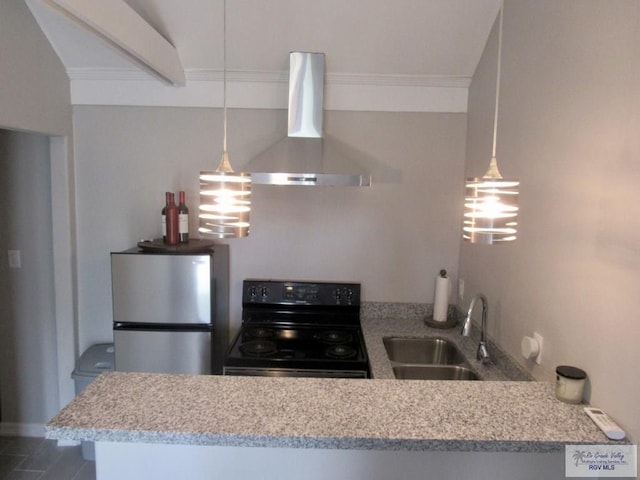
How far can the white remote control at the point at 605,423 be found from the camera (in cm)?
117

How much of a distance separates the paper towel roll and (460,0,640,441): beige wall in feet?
1.79

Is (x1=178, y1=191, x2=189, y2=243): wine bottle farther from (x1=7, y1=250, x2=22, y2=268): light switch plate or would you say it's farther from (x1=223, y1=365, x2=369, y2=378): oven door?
(x1=7, y1=250, x2=22, y2=268): light switch plate

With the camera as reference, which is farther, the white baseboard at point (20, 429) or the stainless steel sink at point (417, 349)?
the white baseboard at point (20, 429)

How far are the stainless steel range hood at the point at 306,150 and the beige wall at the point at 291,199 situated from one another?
8.1 inches

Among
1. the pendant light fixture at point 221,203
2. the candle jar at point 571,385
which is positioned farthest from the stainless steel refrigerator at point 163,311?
the candle jar at point 571,385

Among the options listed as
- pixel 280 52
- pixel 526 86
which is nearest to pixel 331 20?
pixel 280 52

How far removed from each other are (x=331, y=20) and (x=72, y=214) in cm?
205

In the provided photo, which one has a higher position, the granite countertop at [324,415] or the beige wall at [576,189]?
the beige wall at [576,189]

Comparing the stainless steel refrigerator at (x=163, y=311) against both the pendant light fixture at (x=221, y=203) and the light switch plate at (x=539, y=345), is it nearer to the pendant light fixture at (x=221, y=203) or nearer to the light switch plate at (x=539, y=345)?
the pendant light fixture at (x=221, y=203)

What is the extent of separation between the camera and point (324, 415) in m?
1.24

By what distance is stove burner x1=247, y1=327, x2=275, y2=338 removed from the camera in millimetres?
2574

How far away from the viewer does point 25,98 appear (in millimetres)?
2342

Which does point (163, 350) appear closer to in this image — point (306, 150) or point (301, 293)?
point (301, 293)

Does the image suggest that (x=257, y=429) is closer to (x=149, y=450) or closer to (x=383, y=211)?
(x=149, y=450)
